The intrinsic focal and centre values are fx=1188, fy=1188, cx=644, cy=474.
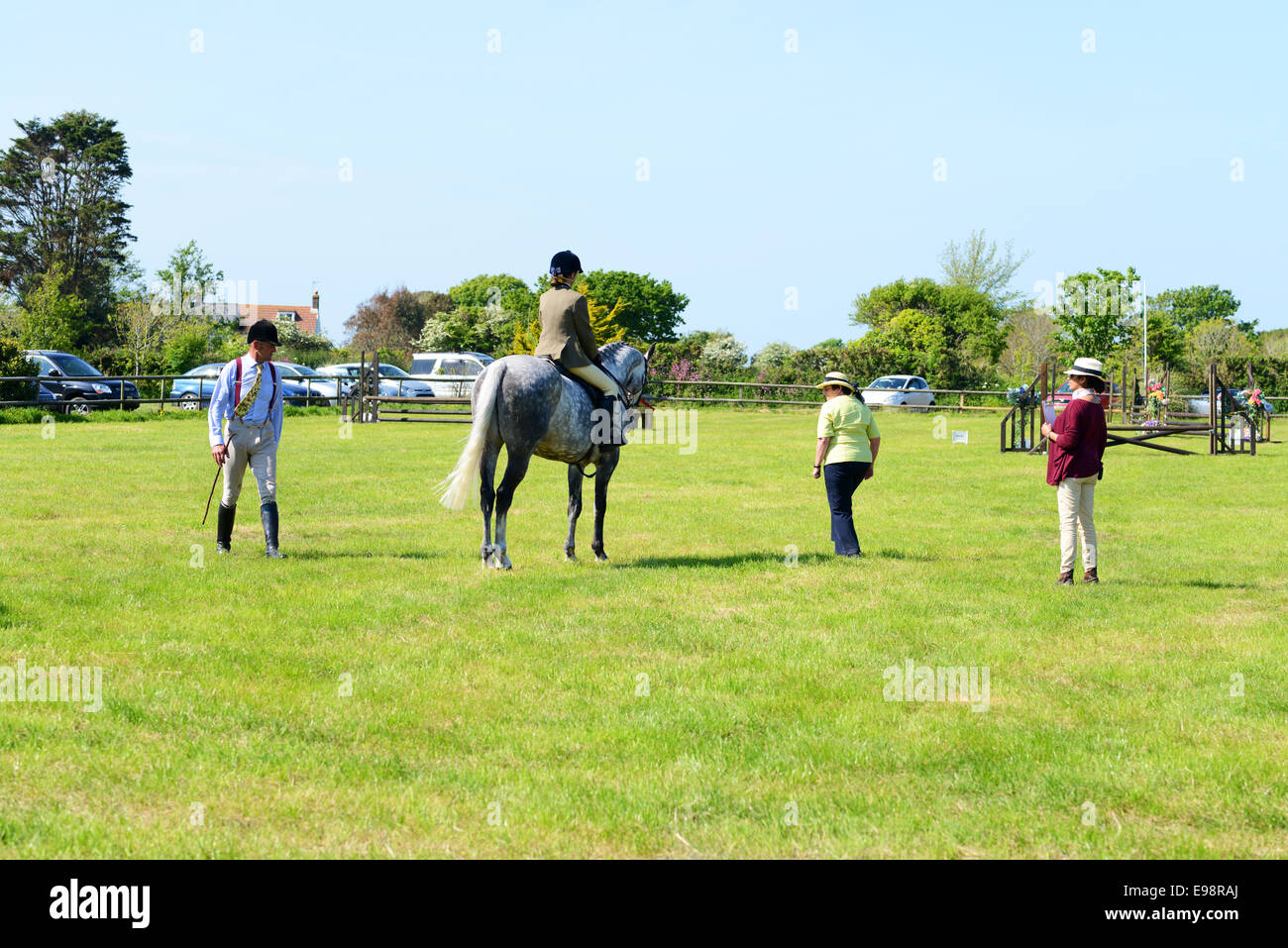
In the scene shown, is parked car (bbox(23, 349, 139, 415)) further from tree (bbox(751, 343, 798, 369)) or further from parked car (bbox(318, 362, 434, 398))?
tree (bbox(751, 343, 798, 369))

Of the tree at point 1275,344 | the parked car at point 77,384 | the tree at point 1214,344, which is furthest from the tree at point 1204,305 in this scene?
the parked car at point 77,384

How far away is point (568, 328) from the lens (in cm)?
1081

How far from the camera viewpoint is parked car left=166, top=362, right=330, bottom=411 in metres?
36.7

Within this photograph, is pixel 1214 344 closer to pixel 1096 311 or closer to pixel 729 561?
pixel 1096 311

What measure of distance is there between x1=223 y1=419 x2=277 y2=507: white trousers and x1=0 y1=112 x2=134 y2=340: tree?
63.5 metres

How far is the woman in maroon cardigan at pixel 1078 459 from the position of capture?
1009cm

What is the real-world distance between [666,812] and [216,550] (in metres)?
7.78

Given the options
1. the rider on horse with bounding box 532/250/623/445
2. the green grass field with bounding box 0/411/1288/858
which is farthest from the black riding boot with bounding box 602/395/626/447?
the green grass field with bounding box 0/411/1288/858

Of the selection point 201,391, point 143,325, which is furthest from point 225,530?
point 143,325

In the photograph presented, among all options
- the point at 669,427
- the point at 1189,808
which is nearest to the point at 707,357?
the point at 669,427

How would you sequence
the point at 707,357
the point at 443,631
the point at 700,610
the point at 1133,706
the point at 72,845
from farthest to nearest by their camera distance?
the point at 707,357 → the point at 700,610 → the point at 443,631 → the point at 1133,706 → the point at 72,845

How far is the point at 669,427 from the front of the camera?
119 feet

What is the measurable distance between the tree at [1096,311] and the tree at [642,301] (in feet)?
122
